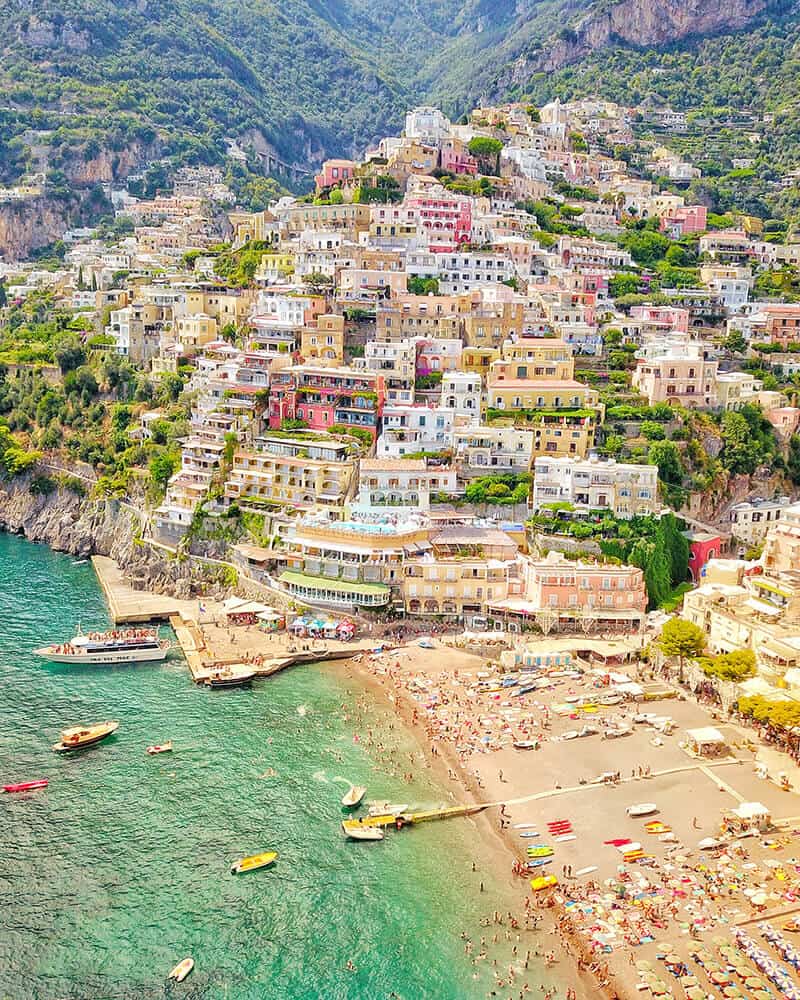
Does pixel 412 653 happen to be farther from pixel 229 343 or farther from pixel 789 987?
pixel 229 343

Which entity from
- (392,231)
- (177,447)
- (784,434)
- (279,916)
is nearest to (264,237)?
(392,231)

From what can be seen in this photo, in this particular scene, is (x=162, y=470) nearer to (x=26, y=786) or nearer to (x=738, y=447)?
(x=26, y=786)

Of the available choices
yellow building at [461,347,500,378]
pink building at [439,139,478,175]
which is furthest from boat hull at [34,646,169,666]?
pink building at [439,139,478,175]

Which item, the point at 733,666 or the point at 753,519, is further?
the point at 753,519

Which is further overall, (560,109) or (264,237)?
(560,109)

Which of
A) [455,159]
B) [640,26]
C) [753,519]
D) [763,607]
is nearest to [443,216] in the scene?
[455,159]

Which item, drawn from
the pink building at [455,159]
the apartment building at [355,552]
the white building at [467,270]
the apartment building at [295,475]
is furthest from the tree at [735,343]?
the pink building at [455,159]
